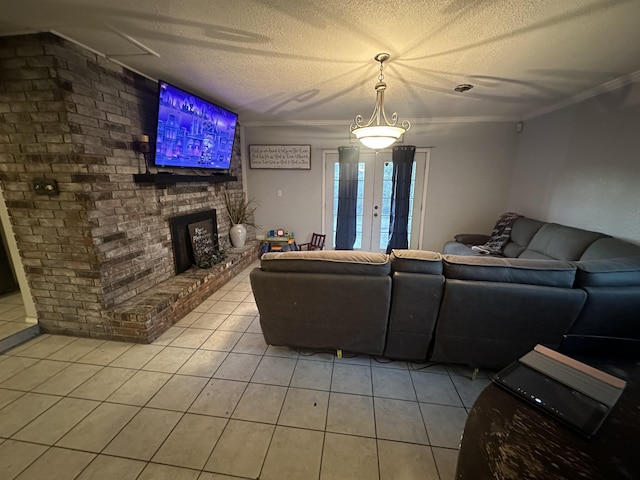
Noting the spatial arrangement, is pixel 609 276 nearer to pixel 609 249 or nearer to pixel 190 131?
pixel 609 249

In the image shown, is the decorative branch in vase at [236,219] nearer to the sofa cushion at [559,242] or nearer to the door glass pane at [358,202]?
Result: the door glass pane at [358,202]

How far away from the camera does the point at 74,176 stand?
1.98 m

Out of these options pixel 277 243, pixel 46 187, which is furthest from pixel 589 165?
Result: pixel 46 187

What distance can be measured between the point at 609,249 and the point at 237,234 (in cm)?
433

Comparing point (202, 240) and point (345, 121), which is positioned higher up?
point (345, 121)

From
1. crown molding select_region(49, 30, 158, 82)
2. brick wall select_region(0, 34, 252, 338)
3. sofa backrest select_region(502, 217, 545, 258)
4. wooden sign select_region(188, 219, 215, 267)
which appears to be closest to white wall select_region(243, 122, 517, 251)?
sofa backrest select_region(502, 217, 545, 258)

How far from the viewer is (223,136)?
11.5 feet

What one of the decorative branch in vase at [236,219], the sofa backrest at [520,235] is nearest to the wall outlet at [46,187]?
the decorative branch in vase at [236,219]

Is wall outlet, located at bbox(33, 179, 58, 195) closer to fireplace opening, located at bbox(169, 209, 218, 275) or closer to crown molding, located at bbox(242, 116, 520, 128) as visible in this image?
fireplace opening, located at bbox(169, 209, 218, 275)

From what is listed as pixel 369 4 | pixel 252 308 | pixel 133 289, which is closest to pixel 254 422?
pixel 252 308

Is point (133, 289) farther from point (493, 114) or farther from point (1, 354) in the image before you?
point (493, 114)

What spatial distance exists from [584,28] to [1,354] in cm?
481

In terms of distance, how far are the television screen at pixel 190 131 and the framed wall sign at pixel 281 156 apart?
3.11 ft

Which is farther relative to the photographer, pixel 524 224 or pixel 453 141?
pixel 453 141
